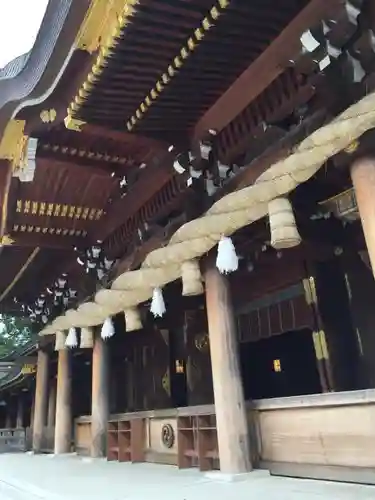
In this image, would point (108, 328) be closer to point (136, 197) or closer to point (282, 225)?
point (136, 197)

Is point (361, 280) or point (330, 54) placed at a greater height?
point (330, 54)

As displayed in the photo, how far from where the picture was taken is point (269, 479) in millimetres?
4254

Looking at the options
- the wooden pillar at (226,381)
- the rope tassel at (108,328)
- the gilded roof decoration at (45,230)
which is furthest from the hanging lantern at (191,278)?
the gilded roof decoration at (45,230)

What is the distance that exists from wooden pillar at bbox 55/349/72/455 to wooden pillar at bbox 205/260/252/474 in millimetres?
5682

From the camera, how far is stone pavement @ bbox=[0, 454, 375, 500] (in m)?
3.53

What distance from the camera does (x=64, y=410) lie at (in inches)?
372

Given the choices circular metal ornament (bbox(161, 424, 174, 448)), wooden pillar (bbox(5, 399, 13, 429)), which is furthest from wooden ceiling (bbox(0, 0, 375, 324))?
wooden pillar (bbox(5, 399, 13, 429))

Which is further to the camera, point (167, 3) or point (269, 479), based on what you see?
point (269, 479)

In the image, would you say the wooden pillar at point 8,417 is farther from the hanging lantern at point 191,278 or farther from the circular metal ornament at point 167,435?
the hanging lantern at point 191,278

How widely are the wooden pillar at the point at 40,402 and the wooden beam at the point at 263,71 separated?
30.1ft

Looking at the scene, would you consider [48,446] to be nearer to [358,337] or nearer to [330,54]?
[358,337]

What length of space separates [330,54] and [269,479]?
3.75 m

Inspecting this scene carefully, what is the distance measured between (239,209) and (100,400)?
16.4 ft

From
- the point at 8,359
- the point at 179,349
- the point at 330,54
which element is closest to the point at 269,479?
the point at 330,54
